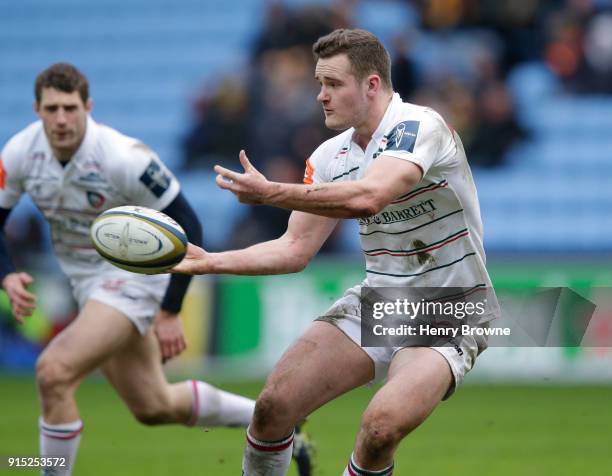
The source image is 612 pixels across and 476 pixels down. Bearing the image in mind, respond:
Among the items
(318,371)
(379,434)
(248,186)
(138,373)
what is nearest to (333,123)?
(248,186)

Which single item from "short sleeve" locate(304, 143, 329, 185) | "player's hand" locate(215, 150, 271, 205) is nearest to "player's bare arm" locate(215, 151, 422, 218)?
"player's hand" locate(215, 150, 271, 205)

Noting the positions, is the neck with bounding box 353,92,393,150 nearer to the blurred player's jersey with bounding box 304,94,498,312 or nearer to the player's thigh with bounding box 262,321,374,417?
the blurred player's jersey with bounding box 304,94,498,312

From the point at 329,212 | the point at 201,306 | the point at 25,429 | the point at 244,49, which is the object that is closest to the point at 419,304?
the point at 329,212

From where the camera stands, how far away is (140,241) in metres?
5.63

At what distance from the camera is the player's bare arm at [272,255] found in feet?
18.8

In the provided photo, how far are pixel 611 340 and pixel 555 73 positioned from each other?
18.7ft

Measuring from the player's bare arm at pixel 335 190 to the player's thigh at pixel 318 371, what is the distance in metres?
0.85

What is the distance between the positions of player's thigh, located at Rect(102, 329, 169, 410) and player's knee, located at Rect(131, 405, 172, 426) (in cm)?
2

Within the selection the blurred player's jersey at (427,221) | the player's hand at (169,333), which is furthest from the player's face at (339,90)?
the player's hand at (169,333)

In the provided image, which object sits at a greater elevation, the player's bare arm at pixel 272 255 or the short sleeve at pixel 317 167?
the short sleeve at pixel 317 167

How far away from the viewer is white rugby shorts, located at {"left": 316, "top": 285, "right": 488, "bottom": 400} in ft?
18.7

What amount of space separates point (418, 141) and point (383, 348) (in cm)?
108

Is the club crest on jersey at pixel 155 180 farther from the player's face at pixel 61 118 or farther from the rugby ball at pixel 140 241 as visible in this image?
the rugby ball at pixel 140 241

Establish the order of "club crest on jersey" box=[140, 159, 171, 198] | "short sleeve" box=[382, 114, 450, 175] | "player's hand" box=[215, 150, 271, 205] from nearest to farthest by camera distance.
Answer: "player's hand" box=[215, 150, 271, 205] → "short sleeve" box=[382, 114, 450, 175] → "club crest on jersey" box=[140, 159, 171, 198]
